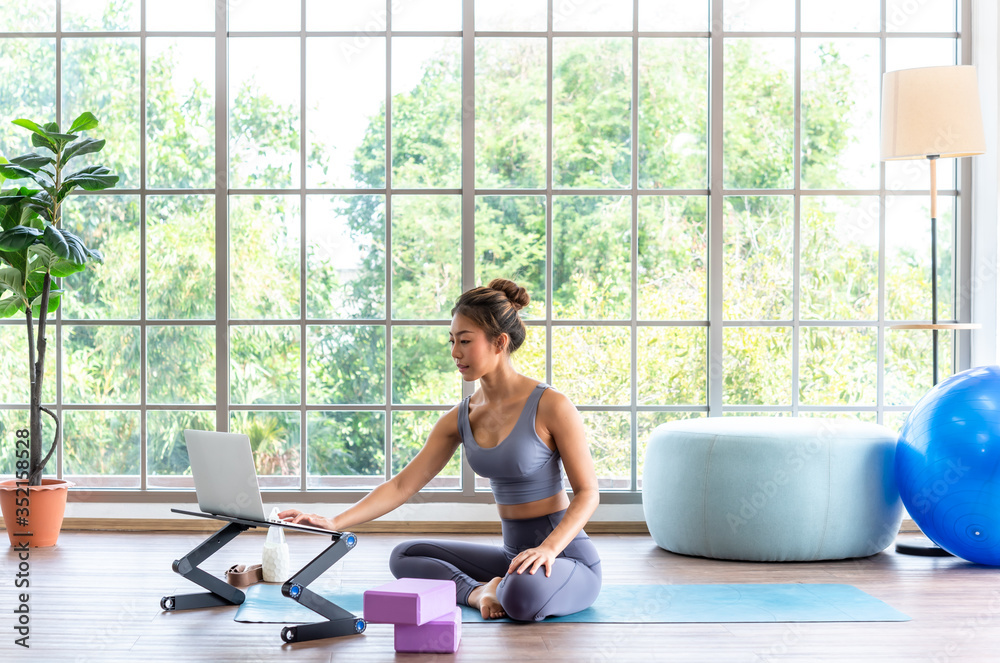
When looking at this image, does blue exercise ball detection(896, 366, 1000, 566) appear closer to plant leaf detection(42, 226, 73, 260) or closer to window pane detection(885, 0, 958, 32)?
window pane detection(885, 0, 958, 32)

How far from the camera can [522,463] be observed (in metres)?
2.70

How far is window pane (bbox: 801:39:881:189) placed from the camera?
422cm

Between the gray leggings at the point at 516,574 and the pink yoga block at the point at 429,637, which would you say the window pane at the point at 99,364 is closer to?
the gray leggings at the point at 516,574

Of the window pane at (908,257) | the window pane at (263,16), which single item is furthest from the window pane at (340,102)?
the window pane at (908,257)

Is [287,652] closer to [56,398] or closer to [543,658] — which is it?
[543,658]

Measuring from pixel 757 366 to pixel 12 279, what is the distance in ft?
11.4

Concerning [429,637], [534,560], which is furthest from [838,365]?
[429,637]

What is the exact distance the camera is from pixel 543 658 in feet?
7.49

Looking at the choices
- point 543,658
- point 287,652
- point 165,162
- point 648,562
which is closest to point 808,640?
point 543,658

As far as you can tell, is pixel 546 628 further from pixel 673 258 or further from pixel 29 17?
pixel 29 17

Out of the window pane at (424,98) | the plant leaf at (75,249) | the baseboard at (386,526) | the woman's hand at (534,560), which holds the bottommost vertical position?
the baseboard at (386,526)

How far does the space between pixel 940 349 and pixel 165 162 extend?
155 inches

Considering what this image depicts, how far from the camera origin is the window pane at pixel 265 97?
13.6 feet

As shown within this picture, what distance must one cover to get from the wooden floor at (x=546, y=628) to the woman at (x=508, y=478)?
5.8 inches
